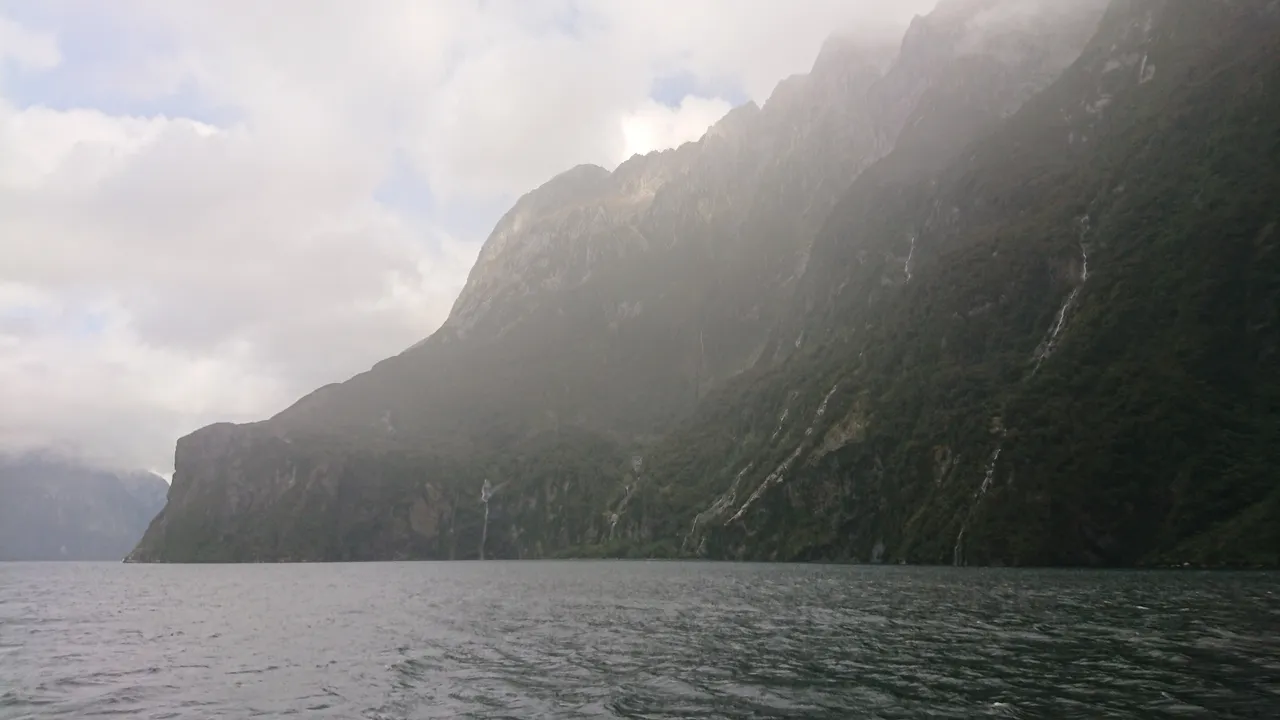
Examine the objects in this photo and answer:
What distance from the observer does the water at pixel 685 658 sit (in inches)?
1523

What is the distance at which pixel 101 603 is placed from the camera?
11894 cm

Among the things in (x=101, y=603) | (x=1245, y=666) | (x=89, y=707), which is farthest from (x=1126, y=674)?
(x=101, y=603)

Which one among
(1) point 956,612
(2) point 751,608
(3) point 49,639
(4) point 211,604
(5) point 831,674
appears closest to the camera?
(5) point 831,674

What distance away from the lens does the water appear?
127 feet

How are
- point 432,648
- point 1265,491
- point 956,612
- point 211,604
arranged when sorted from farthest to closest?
point 1265,491 → point 211,604 → point 956,612 → point 432,648

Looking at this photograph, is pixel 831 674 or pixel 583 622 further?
pixel 583 622

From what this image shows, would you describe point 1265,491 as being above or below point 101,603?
above

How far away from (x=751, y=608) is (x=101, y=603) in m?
92.0

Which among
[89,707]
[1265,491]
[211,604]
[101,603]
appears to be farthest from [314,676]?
[1265,491]

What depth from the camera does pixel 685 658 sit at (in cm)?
5228

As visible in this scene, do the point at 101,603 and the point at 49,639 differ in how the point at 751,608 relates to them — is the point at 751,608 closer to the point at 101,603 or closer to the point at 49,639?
the point at 49,639

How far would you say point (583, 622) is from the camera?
250 feet

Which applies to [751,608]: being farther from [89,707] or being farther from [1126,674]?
[89,707]

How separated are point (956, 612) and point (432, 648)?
44874 mm
